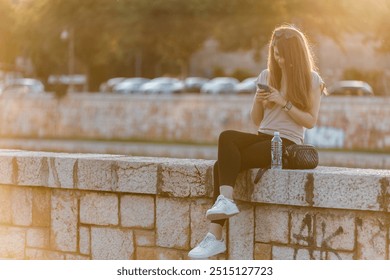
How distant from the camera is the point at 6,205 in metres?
8.88

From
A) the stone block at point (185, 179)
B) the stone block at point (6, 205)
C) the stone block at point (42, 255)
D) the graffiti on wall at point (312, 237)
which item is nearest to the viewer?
the graffiti on wall at point (312, 237)

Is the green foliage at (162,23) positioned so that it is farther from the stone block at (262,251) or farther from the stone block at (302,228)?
the stone block at (302,228)

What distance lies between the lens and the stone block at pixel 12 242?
8.75m

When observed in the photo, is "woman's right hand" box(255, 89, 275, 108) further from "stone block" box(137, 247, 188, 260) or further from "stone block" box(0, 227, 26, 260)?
"stone block" box(0, 227, 26, 260)

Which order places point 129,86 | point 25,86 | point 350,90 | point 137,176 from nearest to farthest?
point 137,176 → point 350,90 → point 25,86 → point 129,86

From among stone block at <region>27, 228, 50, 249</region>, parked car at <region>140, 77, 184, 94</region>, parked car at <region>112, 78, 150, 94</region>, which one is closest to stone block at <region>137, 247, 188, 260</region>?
stone block at <region>27, 228, 50, 249</region>

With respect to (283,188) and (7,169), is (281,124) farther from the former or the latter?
(7,169)

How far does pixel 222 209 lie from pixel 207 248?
401 millimetres

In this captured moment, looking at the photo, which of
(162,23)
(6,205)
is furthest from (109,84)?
(6,205)

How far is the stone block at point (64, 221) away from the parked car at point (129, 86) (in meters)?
44.8

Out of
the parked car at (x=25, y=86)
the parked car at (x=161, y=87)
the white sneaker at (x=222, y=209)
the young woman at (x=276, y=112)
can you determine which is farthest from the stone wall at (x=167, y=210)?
the parked car at (x=161, y=87)

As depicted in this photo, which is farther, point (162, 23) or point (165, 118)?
point (165, 118)
